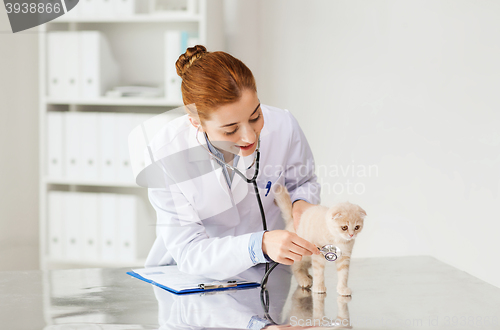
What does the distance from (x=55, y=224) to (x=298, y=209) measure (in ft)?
5.82

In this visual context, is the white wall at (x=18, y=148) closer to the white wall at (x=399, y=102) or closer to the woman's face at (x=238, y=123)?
the white wall at (x=399, y=102)

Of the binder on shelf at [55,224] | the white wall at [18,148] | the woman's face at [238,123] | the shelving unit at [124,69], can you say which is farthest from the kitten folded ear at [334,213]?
the white wall at [18,148]

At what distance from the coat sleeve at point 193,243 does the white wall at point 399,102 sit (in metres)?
1.45

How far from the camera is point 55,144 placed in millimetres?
2518

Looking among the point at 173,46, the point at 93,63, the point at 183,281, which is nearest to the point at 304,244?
the point at 183,281

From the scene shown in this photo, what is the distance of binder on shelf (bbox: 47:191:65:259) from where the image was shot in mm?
2551

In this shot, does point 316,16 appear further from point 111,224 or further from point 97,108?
point 111,224

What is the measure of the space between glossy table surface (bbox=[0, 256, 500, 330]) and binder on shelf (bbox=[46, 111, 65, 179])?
131 centimetres

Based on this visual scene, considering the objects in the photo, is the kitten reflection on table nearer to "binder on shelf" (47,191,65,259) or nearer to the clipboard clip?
the clipboard clip

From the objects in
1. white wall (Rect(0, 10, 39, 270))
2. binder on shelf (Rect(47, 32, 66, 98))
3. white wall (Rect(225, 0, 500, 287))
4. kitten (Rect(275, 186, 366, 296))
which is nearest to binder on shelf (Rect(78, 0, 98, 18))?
binder on shelf (Rect(47, 32, 66, 98))

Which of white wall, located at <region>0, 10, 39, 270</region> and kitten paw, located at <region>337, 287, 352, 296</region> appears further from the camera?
white wall, located at <region>0, 10, 39, 270</region>

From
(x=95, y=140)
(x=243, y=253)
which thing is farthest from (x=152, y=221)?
(x=243, y=253)

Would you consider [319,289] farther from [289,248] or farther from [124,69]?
[124,69]

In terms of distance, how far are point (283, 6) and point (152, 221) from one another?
1.33 meters
